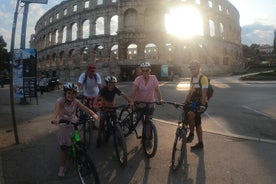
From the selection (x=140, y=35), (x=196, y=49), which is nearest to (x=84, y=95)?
(x=140, y=35)

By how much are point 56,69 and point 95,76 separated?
50.0 meters

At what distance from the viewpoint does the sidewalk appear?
5230 mm

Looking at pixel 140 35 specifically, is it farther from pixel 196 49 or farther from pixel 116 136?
pixel 116 136

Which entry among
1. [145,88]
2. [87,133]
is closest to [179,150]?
[145,88]

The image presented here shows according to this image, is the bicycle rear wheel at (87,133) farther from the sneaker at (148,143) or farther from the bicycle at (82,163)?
the bicycle at (82,163)

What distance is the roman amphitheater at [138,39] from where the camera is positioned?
45.6 meters

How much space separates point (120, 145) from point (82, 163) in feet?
4.57

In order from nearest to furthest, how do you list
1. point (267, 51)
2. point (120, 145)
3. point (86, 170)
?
point (86, 170), point (120, 145), point (267, 51)

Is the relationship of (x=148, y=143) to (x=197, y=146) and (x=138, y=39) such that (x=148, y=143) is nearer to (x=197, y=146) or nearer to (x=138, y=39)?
(x=197, y=146)

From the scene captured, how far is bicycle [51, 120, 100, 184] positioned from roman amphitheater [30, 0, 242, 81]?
36822 mm

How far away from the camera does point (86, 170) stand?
4.59 metres

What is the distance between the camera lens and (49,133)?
9.05 m

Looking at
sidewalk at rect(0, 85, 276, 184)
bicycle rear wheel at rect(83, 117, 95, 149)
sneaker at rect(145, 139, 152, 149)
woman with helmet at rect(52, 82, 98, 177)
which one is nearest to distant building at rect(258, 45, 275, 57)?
sidewalk at rect(0, 85, 276, 184)

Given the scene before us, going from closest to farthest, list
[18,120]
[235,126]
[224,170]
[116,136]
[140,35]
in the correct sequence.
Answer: [224,170], [116,136], [235,126], [18,120], [140,35]
